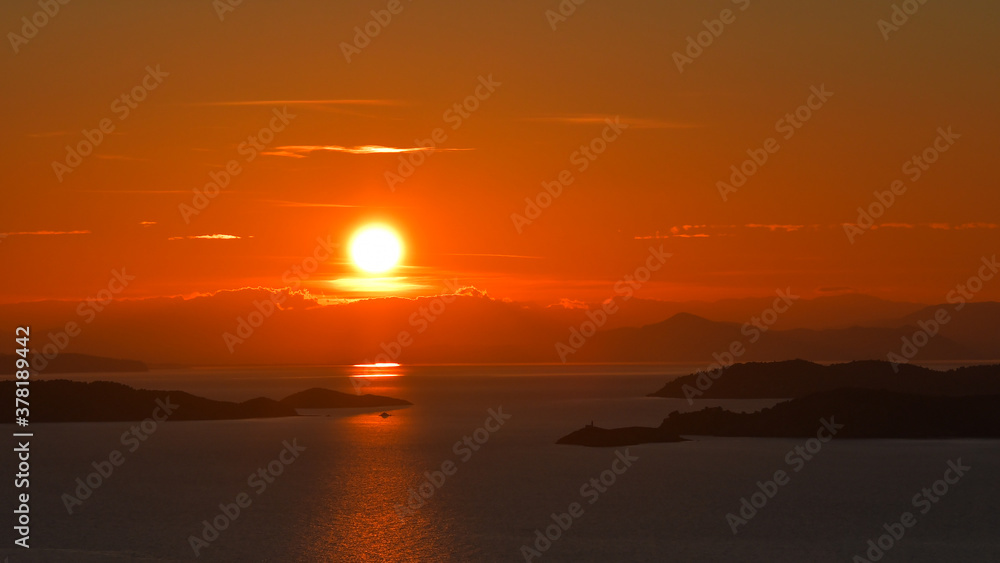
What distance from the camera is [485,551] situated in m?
42.8

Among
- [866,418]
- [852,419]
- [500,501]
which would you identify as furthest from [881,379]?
[500,501]

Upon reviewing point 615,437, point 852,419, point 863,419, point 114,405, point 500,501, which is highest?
point 114,405

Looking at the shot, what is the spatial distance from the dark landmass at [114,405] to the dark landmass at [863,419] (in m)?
74.8

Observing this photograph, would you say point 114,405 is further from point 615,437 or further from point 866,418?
point 866,418

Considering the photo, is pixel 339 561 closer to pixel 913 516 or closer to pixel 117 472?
pixel 913 516

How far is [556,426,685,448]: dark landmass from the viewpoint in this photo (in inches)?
3775

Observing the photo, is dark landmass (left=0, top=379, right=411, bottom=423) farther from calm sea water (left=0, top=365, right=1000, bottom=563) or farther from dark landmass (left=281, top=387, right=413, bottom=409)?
calm sea water (left=0, top=365, right=1000, bottom=563)

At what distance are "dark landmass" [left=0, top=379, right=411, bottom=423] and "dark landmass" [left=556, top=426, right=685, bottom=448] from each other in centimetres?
7028

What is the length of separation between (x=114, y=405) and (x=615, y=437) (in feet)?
287

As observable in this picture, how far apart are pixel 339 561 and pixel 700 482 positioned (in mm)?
34435

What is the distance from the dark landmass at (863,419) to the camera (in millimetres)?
106500

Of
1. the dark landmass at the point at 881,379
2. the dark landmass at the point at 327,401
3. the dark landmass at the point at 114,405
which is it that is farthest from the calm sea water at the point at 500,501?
the dark landmass at the point at 327,401

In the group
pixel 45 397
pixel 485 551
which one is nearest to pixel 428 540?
pixel 485 551

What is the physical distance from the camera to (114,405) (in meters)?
146
